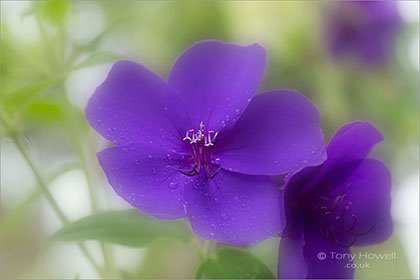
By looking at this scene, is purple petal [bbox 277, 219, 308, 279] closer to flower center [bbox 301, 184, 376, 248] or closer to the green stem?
flower center [bbox 301, 184, 376, 248]

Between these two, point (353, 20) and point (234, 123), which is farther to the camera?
point (353, 20)

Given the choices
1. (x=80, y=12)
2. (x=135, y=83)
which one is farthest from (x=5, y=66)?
(x=135, y=83)

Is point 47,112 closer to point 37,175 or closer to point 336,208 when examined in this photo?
point 37,175

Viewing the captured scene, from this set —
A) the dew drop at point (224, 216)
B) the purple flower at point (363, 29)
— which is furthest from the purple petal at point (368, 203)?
the purple flower at point (363, 29)

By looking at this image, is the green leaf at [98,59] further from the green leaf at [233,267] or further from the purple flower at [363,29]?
the purple flower at [363,29]

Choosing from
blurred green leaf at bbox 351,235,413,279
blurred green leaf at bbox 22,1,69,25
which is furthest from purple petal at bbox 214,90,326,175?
blurred green leaf at bbox 22,1,69,25

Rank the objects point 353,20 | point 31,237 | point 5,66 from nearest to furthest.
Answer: point 5,66, point 31,237, point 353,20

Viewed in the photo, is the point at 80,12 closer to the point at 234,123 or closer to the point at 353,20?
the point at 234,123
